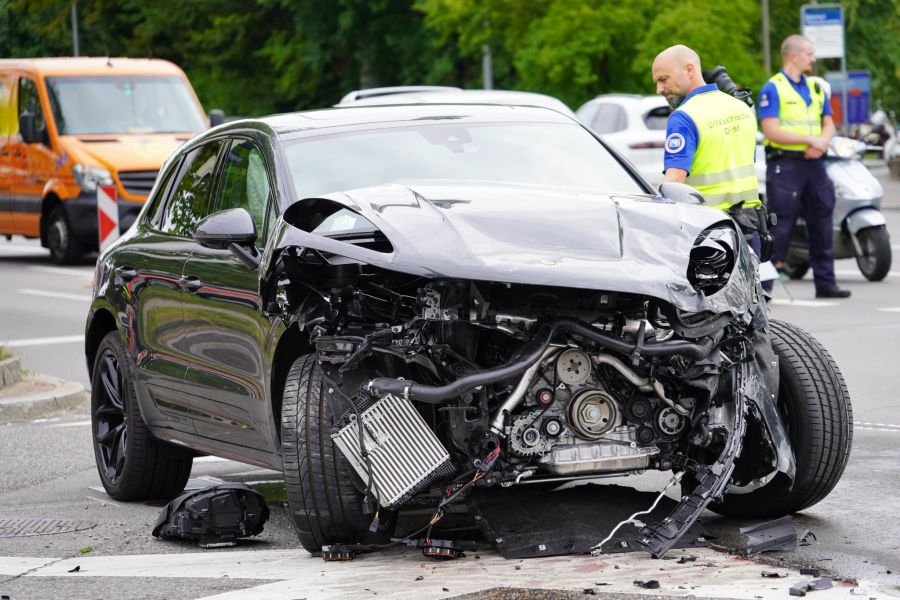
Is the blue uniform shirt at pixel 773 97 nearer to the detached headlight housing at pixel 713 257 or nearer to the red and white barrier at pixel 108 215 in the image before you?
the red and white barrier at pixel 108 215

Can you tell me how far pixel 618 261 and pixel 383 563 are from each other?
1292mm

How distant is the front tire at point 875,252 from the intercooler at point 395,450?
35.9 ft

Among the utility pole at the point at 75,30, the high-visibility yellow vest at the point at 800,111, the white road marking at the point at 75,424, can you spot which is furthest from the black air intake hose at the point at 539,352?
the utility pole at the point at 75,30

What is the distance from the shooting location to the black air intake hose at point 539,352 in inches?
218

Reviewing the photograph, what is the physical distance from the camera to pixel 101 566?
6348mm

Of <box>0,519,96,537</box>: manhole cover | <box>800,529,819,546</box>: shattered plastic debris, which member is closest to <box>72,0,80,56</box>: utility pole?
<box>0,519,96,537</box>: manhole cover

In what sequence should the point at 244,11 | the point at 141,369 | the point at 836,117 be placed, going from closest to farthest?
the point at 141,369, the point at 836,117, the point at 244,11

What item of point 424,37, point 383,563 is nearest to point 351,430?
point 383,563

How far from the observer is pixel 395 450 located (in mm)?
5715

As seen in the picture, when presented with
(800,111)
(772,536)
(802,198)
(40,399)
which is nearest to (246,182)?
(772,536)

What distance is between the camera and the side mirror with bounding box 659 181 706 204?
21.6ft

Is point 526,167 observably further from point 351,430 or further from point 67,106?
point 67,106

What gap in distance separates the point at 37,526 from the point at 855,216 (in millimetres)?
10180

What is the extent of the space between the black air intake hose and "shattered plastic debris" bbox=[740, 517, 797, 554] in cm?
73
